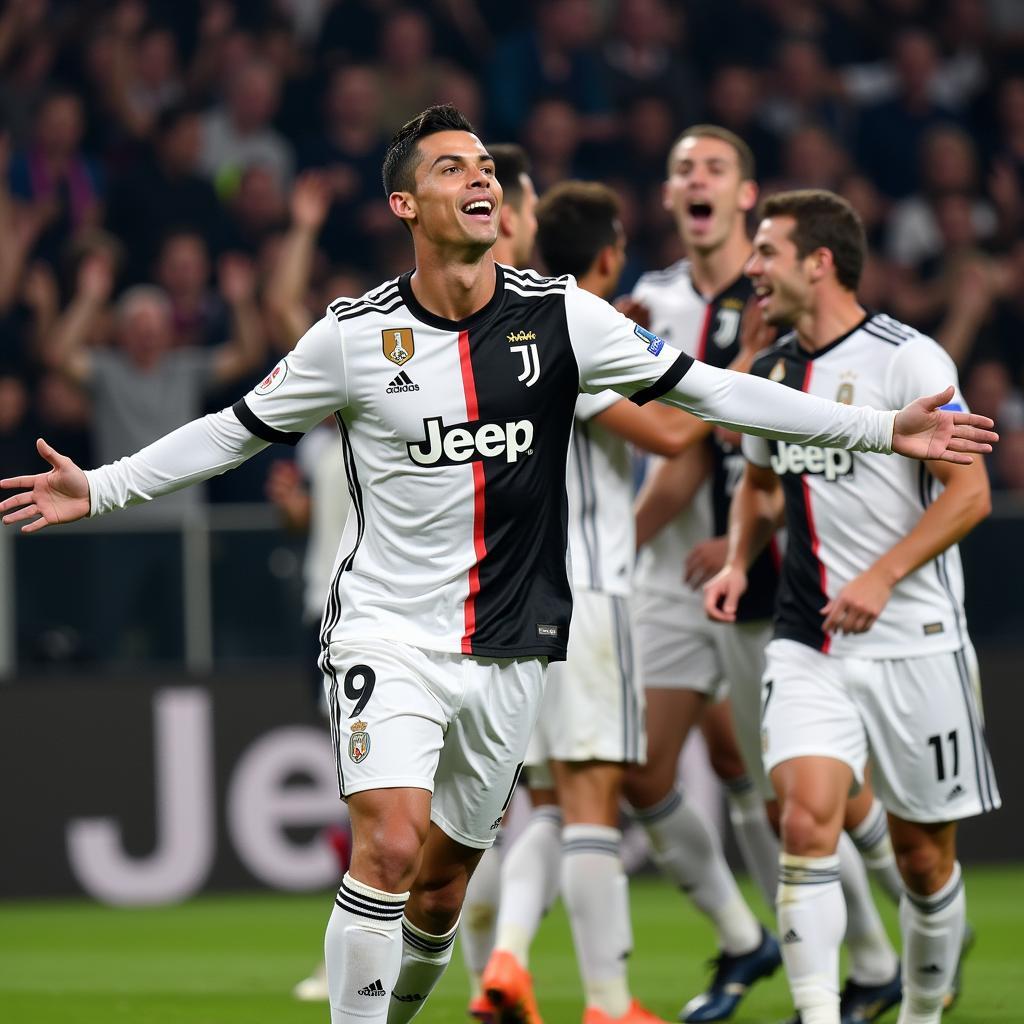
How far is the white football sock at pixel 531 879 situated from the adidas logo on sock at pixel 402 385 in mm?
Answer: 2168

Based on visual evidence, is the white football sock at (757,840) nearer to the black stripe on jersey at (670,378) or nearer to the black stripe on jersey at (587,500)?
the black stripe on jersey at (587,500)

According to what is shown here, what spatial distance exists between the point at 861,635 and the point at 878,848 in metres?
1.24

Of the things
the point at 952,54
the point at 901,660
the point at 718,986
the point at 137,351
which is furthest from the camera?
the point at 952,54

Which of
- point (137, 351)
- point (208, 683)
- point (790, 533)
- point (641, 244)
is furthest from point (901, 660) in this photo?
point (641, 244)

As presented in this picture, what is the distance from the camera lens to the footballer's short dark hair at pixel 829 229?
18.8 ft

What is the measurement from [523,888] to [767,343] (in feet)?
6.28

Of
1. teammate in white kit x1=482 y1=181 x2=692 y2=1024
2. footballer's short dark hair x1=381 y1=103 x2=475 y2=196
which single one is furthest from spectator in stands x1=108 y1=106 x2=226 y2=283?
footballer's short dark hair x1=381 y1=103 x2=475 y2=196

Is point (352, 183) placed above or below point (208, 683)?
above

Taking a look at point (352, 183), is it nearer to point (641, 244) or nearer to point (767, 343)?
point (641, 244)

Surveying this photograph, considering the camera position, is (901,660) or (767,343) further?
(767,343)

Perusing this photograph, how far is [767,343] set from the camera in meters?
6.13

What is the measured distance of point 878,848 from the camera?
652 centimetres

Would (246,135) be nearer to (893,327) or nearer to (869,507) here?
(893,327)

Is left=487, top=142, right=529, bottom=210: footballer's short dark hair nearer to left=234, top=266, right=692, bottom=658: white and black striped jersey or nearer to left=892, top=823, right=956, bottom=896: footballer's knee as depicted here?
left=234, top=266, right=692, bottom=658: white and black striped jersey
